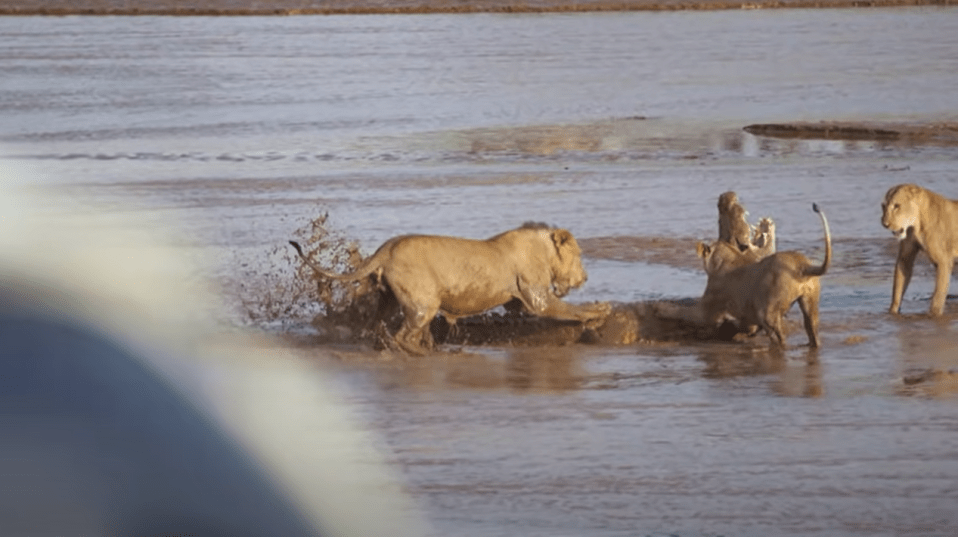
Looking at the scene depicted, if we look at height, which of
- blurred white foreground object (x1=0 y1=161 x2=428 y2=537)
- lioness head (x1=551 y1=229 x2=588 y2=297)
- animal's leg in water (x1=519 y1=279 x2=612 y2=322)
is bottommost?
animal's leg in water (x1=519 y1=279 x2=612 y2=322)

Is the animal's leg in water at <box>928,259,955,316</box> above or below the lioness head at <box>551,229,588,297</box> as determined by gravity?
below

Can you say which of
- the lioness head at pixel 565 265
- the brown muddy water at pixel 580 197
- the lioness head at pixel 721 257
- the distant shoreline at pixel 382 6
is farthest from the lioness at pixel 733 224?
the distant shoreline at pixel 382 6

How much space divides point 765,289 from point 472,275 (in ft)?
5.38

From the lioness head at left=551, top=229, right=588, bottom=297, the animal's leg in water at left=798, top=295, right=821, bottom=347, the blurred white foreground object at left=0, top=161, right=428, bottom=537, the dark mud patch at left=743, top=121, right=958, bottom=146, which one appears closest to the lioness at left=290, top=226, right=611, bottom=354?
the lioness head at left=551, top=229, right=588, bottom=297

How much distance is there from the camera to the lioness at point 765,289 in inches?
385

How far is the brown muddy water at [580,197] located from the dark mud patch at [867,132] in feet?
0.49

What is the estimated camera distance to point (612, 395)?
355 inches

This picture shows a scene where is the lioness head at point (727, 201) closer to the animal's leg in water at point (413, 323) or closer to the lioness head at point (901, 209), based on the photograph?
the lioness head at point (901, 209)

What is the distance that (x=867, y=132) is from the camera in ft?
70.0

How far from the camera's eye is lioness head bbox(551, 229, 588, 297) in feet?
34.0

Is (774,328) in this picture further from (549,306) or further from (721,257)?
(549,306)

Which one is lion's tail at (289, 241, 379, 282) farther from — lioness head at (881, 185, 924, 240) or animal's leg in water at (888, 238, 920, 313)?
animal's leg in water at (888, 238, 920, 313)

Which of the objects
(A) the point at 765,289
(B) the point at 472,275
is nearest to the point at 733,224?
(A) the point at 765,289

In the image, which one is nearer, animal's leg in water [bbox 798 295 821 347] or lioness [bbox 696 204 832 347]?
lioness [bbox 696 204 832 347]
